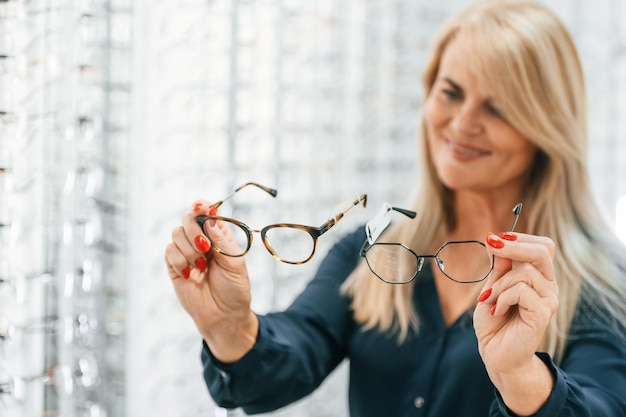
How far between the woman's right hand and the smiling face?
327 millimetres

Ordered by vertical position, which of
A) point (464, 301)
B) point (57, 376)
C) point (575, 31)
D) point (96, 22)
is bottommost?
point (57, 376)

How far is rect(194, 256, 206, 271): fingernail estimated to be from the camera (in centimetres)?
89

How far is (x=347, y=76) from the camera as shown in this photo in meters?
1.78

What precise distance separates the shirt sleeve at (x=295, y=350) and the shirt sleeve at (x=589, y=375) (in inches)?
14.1

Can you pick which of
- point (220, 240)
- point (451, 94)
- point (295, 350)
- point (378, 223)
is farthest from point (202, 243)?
point (451, 94)

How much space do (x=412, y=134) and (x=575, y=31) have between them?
62cm

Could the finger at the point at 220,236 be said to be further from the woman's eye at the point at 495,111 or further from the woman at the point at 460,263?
the woman's eye at the point at 495,111

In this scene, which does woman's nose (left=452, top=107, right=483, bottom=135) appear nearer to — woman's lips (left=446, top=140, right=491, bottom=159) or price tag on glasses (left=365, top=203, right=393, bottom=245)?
woman's lips (left=446, top=140, right=491, bottom=159)

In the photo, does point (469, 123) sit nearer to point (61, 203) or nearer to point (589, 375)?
point (589, 375)

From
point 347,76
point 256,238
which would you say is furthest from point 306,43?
point 256,238

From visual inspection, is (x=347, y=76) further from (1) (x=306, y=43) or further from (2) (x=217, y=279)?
(2) (x=217, y=279)

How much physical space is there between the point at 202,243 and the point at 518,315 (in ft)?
1.16

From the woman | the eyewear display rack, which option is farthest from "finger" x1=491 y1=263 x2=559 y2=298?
the eyewear display rack

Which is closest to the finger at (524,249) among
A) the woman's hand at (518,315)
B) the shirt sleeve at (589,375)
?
the woman's hand at (518,315)
